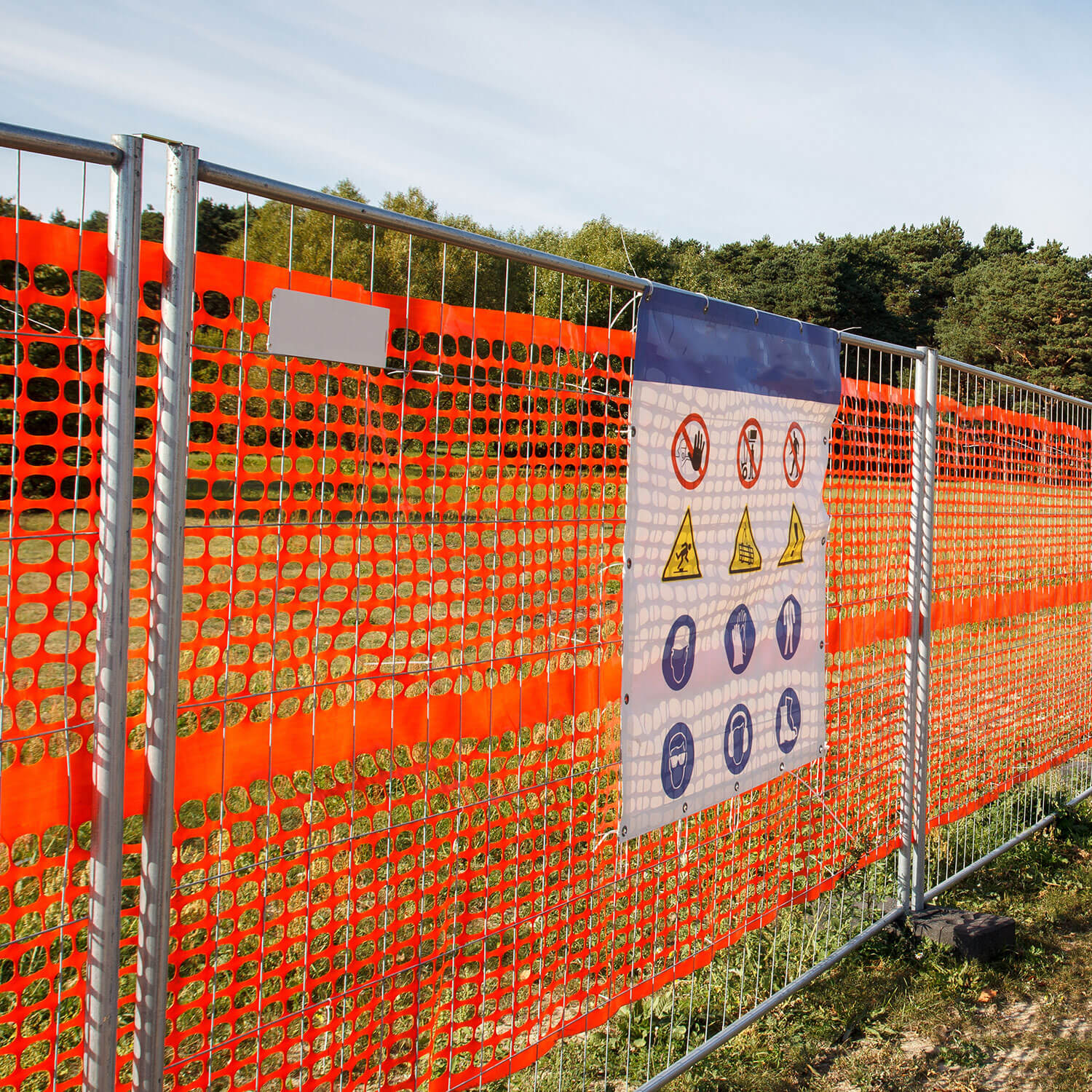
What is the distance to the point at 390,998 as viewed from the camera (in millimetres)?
2371

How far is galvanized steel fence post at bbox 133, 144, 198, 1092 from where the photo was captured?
177 cm

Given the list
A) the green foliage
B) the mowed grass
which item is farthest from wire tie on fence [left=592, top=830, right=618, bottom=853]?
the green foliage

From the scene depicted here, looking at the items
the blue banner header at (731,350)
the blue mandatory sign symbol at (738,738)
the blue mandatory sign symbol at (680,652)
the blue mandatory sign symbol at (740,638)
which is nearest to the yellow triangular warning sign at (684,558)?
the blue mandatory sign symbol at (680,652)

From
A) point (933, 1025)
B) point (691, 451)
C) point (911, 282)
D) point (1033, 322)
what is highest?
point (911, 282)

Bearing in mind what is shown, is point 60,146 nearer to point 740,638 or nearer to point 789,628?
point 740,638

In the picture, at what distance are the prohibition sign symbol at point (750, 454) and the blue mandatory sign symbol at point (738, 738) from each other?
759 millimetres

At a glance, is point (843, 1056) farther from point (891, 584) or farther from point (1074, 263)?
point (1074, 263)

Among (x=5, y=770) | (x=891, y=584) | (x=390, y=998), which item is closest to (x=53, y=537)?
(x=5, y=770)

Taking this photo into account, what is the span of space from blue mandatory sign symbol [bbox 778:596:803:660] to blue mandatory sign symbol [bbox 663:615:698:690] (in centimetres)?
58

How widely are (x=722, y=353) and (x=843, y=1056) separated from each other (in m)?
2.45

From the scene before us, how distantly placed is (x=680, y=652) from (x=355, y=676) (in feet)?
3.56

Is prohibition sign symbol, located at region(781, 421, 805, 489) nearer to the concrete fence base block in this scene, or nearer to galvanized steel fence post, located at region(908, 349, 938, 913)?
galvanized steel fence post, located at region(908, 349, 938, 913)

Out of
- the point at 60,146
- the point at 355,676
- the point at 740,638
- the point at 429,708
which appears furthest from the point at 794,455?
the point at 60,146

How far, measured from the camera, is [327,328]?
1977 mm
